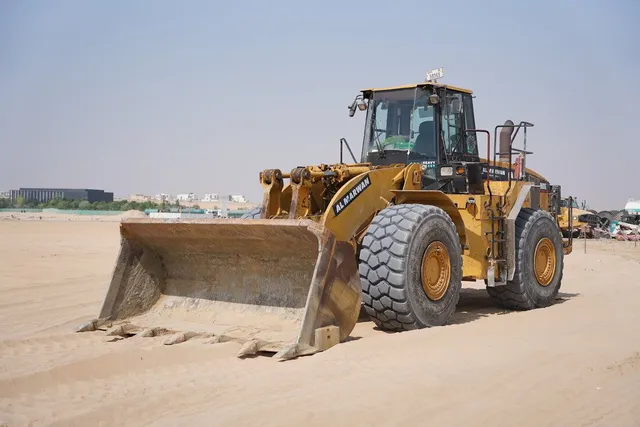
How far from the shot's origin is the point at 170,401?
5105 mm

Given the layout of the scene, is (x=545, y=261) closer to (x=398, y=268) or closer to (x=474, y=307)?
(x=474, y=307)

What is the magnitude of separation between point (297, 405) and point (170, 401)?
3.11ft

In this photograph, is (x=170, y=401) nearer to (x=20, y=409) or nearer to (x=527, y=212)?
(x=20, y=409)

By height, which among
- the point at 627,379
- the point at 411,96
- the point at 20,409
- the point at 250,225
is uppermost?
the point at 411,96

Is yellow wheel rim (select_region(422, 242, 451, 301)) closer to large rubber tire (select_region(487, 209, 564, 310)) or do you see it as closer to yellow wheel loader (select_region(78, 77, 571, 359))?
yellow wheel loader (select_region(78, 77, 571, 359))

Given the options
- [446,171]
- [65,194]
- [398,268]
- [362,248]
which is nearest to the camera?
[398,268]

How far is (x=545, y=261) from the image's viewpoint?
34.1ft

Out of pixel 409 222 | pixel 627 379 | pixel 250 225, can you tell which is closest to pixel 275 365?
pixel 250 225

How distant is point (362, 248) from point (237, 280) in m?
1.55

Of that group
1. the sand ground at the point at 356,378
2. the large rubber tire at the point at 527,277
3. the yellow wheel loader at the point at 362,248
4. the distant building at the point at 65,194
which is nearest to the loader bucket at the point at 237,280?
the yellow wheel loader at the point at 362,248

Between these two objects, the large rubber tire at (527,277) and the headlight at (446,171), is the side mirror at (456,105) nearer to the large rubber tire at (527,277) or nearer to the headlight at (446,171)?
the headlight at (446,171)

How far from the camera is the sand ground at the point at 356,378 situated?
4711 millimetres

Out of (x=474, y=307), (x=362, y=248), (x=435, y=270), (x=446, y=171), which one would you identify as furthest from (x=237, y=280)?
(x=474, y=307)

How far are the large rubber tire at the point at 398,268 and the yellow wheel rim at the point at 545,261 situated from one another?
296 cm
